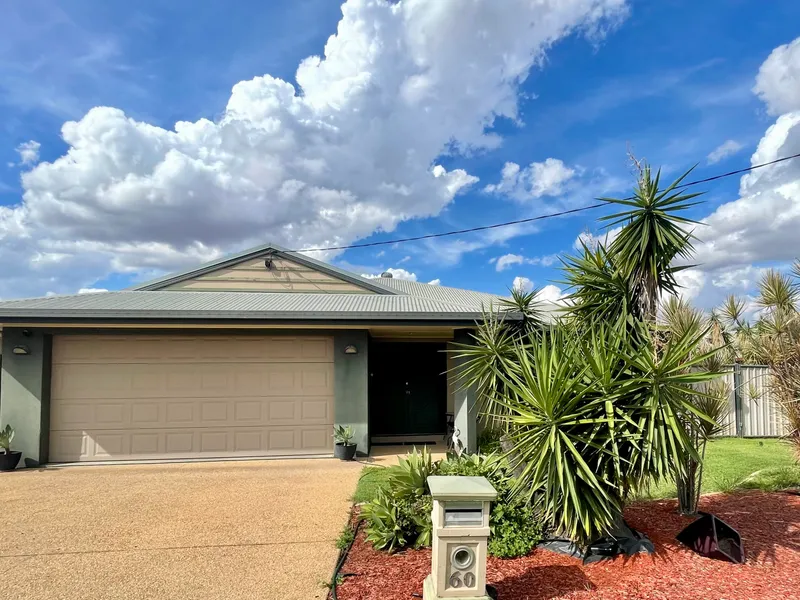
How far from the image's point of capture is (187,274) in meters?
11.9

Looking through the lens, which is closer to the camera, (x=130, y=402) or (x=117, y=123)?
(x=130, y=402)

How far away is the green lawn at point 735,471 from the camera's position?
21.6 feet

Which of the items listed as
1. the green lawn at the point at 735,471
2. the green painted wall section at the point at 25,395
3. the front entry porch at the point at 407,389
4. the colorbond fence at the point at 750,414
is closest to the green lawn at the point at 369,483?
the green lawn at the point at 735,471

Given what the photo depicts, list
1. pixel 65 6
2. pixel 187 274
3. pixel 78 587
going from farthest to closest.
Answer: pixel 187 274, pixel 65 6, pixel 78 587

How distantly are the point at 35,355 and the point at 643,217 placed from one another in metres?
11.0

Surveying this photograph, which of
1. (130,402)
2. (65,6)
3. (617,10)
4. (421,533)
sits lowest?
(421,533)

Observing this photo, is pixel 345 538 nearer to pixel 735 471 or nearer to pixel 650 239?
pixel 650 239

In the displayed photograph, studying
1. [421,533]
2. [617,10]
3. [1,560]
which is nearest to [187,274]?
[1,560]

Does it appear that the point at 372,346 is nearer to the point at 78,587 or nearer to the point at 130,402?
the point at 130,402

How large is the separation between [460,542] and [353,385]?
666cm

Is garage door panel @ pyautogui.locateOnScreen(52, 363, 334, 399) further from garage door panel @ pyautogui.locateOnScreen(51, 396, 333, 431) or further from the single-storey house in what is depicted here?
garage door panel @ pyautogui.locateOnScreen(51, 396, 333, 431)

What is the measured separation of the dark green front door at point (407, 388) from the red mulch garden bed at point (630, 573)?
7770mm

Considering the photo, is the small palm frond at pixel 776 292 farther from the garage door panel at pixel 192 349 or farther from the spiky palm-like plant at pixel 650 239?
the garage door panel at pixel 192 349

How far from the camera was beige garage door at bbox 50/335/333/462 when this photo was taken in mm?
9289
